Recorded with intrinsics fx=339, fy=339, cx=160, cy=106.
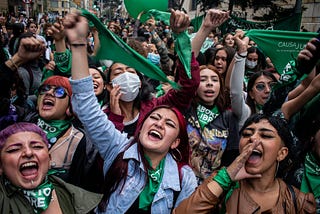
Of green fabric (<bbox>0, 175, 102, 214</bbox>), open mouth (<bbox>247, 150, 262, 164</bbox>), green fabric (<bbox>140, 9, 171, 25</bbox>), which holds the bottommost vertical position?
green fabric (<bbox>0, 175, 102, 214</bbox>)

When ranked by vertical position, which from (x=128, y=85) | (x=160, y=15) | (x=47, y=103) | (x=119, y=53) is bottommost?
(x=47, y=103)

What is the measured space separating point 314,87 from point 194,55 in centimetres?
91

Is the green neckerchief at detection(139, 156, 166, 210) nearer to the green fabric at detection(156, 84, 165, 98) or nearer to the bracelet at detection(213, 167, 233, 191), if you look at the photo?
the bracelet at detection(213, 167, 233, 191)

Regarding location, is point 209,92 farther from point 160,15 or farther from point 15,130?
point 15,130

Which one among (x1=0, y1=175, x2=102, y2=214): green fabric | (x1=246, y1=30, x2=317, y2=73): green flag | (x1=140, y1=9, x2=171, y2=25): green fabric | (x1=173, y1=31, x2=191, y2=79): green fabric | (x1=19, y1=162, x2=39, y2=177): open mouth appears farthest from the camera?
(x1=246, y1=30, x2=317, y2=73): green flag

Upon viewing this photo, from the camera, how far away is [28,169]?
1.82 m

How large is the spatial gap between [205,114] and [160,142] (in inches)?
36.3

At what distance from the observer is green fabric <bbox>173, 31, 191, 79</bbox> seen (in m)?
2.49

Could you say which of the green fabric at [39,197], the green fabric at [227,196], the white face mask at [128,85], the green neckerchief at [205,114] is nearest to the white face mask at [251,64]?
the green neckerchief at [205,114]

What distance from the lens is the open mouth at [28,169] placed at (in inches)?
71.0

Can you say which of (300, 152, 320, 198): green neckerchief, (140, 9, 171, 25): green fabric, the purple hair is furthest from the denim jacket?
(140, 9, 171, 25): green fabric

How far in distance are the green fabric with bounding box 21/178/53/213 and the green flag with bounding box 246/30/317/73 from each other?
2.76 m

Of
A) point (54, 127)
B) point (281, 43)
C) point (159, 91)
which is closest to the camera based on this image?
point (54, 127)

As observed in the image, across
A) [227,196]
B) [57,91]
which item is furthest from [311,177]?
[57,91]
